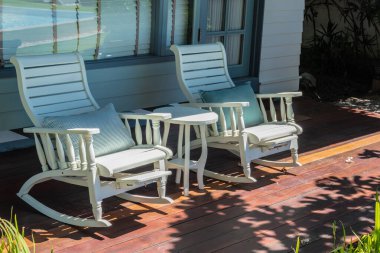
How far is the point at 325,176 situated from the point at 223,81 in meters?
1.25

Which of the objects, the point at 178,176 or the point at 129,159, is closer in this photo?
the point at 129,159

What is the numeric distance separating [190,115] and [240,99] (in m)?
0.67

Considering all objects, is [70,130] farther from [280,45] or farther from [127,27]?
[280,45]

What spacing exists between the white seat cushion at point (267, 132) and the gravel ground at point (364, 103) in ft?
10.4

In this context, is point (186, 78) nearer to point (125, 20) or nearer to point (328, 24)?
point (125, 20)

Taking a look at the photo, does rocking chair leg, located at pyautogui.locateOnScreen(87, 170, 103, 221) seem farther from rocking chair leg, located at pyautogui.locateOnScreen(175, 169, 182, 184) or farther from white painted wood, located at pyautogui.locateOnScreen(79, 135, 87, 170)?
rocking chair leg, located at pyautogui.locateOnScreen(175, 169, 182, 184)

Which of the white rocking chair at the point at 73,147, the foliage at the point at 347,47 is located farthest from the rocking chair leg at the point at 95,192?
the foliage at the point at 347,47

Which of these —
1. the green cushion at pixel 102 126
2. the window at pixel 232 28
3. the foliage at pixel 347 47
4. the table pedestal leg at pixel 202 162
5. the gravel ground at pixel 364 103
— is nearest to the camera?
the green cushion at pixel 102 126

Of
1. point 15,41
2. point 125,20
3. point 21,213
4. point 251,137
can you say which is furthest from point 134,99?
point 21,213

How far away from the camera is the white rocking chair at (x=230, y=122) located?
4.91 m

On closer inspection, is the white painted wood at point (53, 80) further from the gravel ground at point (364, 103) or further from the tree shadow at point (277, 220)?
the gravel ground at point (364, 103)

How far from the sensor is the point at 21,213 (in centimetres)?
427

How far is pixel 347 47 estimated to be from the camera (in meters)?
10.2

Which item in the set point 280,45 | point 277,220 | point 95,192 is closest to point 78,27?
point 95,192
